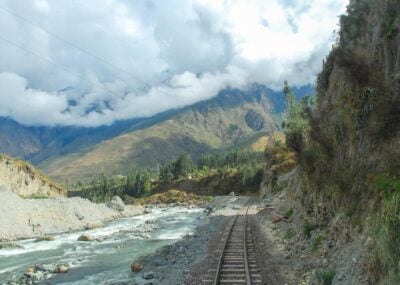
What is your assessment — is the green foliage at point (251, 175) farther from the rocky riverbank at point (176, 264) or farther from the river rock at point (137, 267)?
the river rock at point (137, 267)

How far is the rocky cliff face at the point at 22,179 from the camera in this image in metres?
129

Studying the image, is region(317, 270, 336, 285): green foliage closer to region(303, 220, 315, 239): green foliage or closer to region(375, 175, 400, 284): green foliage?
region(375, 175, 400, 284): green foliage

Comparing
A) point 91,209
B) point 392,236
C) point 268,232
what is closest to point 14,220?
point 91,209

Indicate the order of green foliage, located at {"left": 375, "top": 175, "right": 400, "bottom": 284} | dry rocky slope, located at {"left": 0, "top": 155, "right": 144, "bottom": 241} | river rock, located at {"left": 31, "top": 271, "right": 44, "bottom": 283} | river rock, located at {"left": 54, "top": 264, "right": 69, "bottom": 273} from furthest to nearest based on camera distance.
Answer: dry rocky slope, located at {"left": 0, "top": 155, "right": 144, "bottom": 241} < river rock, located at {"left": 54, "top": 264, "right": 69, "bottom": 273} < river rock, located at {"left": 31, "top": 271, "right": 44, "bottom": 283} < green foliage, located at {"left": 375, "top": 175, "right": 400, "bottom": 284}

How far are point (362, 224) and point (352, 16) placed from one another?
18.4 metres

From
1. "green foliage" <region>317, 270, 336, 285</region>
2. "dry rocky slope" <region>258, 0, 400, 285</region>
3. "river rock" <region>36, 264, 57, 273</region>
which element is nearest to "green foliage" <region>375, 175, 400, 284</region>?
"dry rocky slope" <region>258, 0, 400, 285</region>

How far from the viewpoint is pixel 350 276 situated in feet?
53.5

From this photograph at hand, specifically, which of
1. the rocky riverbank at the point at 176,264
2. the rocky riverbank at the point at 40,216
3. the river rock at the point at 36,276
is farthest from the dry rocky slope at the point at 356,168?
the rocky riverbank at the point at 40,216

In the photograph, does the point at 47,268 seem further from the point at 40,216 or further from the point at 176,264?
the point at 40,216

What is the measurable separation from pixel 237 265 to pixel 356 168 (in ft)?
28.2

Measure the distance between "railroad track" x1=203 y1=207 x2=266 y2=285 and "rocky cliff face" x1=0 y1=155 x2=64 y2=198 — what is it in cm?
10370

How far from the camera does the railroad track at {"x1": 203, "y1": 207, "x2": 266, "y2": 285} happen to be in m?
21.0

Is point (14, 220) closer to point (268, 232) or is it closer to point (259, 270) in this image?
point (268, 232)

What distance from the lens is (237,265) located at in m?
24.7
